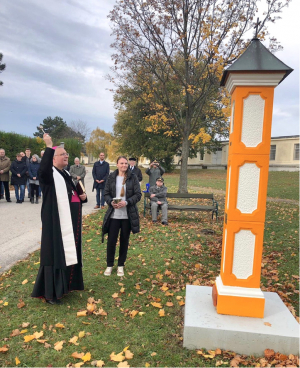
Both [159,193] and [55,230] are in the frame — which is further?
[159,193]

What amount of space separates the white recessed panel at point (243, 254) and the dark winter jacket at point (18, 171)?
412 inches

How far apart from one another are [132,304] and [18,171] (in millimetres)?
9598

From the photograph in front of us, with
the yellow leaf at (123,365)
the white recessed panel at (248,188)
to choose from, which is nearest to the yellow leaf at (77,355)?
the yellow leaf at (123,365)

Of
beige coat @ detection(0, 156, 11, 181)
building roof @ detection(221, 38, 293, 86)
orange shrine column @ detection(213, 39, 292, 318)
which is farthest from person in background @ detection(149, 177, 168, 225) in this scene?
beige coat @ detection(0, 156, 11, 181)

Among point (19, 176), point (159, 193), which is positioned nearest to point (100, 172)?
point (159, 193)

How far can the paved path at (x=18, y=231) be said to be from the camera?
580cm

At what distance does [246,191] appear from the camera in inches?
127

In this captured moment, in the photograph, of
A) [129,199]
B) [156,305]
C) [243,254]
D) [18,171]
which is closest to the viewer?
[243,254]

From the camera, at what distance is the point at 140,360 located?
288cm

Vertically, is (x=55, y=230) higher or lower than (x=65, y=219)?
lower

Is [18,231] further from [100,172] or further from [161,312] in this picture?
[161,312]

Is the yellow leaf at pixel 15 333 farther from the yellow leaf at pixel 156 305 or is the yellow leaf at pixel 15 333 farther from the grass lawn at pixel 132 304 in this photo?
the yellow leaf at pixel 156 305

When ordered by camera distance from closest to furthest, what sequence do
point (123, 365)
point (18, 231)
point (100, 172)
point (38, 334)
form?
point (123, 365) → point (38, 334) → point (18, 231) → point (100, 172)

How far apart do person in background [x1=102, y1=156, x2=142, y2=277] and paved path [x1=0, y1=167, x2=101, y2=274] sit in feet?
6.62
